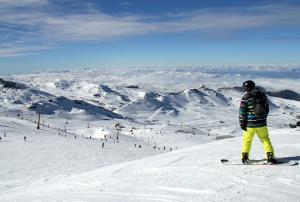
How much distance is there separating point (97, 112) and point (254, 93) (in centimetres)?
10538

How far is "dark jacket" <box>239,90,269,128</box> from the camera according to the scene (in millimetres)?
11195

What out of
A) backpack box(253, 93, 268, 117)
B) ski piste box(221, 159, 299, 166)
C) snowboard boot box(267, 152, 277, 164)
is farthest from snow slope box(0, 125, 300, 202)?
backpack box(253, 93, 268, 117)

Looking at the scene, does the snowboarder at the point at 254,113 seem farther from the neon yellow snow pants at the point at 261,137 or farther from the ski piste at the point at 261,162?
the ski piste at the point at 261,162

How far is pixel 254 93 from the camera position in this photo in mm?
11141

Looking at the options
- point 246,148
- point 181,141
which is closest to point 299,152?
point 246,148

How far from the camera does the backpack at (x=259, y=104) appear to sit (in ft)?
36.5

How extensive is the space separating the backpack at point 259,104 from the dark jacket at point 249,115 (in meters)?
0.06

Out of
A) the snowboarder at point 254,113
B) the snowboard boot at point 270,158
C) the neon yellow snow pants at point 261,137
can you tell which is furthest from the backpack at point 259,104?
the snowboard boot at point 270,158

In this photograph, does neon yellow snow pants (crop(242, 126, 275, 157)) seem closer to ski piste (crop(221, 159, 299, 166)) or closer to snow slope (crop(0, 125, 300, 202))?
ski piste (crop(221, 159, 299, 166))

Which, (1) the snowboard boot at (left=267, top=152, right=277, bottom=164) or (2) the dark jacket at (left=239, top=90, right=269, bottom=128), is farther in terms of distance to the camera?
(2) the dark jacket at (left=239, top=90, right=269, bottom=128)

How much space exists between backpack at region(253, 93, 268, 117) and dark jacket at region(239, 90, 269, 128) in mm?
62

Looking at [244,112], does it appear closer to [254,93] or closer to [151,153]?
[254,93]

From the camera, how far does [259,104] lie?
11.1 metres

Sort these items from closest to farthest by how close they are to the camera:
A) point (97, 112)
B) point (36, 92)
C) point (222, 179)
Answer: point (222, 179) < point (97, 112) < point (36, 92)
